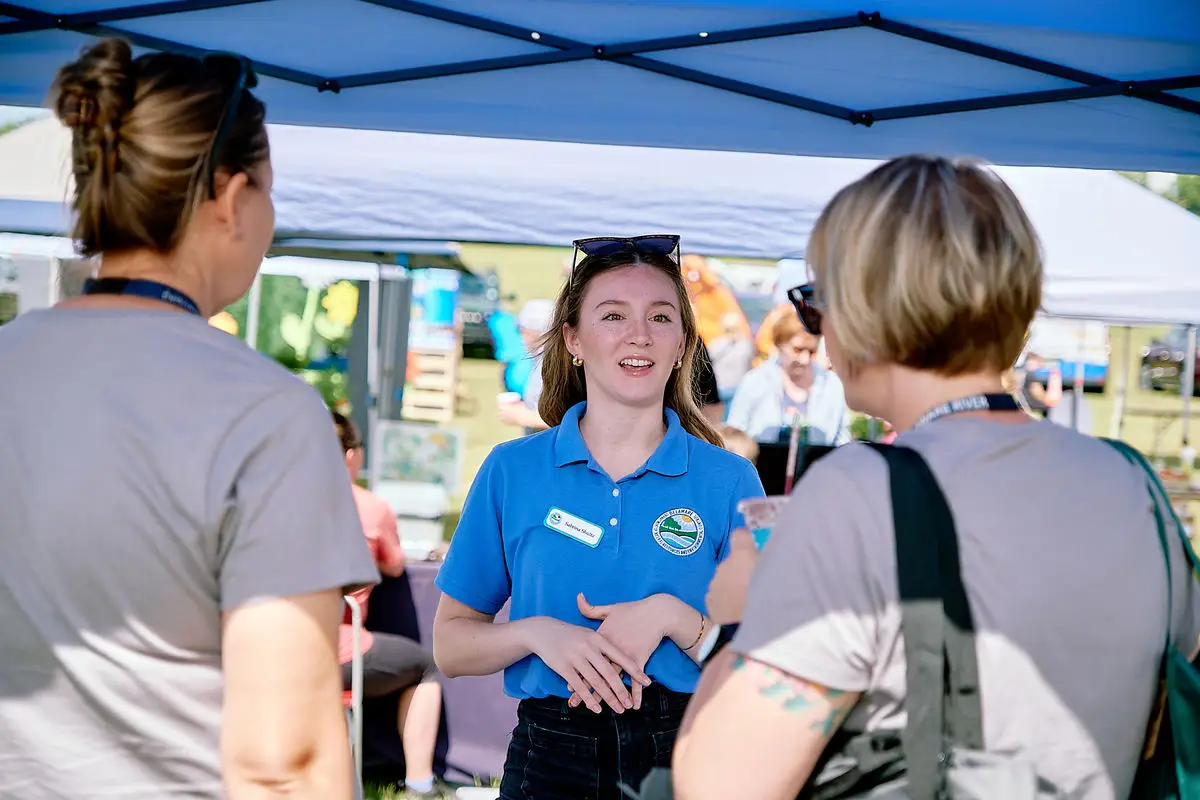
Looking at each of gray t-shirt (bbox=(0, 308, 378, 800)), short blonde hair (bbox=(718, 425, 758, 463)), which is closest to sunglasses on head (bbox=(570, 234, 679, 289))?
gray t-shirt (bbox=(0, 308, 378, 800))

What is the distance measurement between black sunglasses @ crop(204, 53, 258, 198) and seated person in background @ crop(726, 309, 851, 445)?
539 centimetres

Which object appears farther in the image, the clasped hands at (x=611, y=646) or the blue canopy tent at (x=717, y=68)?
the blue canopy tent at (x=717, y=68)

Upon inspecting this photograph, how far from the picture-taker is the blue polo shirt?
202 centimetres

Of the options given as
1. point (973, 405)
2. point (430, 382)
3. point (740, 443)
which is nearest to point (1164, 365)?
point (430, 382)

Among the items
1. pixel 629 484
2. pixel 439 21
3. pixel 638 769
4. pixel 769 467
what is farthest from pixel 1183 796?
pixel 769 467

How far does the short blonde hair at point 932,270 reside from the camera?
115cm

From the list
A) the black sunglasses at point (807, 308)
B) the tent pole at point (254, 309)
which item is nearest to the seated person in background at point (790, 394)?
the tent pole at point (254, 309)

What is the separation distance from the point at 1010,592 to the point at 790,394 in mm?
5746

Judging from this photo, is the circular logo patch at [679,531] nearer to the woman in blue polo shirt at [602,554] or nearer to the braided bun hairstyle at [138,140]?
the woman in blue polo shirt at [602,554]

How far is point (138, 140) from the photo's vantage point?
116 centimetres

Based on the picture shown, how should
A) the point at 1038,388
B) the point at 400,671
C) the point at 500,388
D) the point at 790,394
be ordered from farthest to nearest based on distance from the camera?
the point at 500,388 < the point at 1038,388 < the point at 790,394 < the point at 400,671

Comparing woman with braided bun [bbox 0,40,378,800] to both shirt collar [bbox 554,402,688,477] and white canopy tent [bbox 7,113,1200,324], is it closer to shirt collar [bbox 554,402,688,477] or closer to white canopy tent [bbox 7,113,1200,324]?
shirt collar [bbox 554,402,688,477]

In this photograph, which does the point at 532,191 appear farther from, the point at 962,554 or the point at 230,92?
the point at 962,554

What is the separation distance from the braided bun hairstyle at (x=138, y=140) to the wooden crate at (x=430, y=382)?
30.1 feet
